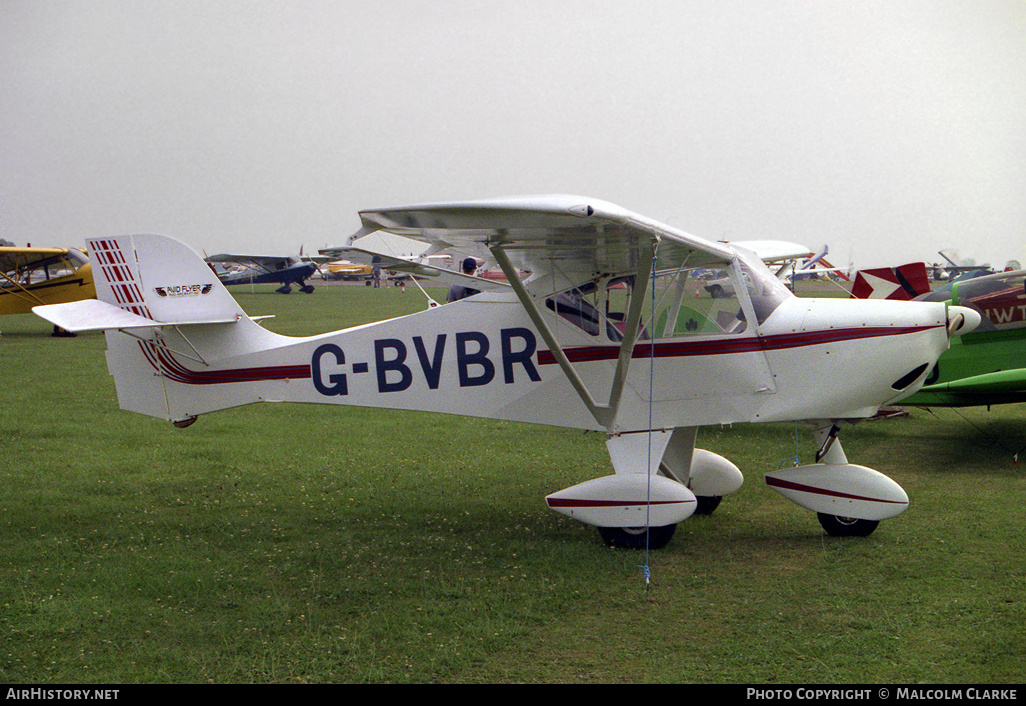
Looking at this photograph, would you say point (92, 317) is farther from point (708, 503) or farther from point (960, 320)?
point (960, 320)

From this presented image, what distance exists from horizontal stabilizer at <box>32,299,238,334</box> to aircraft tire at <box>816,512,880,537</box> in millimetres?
5309

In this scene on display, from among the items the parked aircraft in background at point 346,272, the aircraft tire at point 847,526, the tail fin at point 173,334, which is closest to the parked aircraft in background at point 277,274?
the parked aircraft in background at point 346,272

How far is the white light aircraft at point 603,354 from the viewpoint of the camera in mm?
6203

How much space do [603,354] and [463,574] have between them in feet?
6.73

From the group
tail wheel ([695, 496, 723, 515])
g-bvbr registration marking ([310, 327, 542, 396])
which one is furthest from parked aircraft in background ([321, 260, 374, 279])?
tail wheel ([695, 496, 723, 515])

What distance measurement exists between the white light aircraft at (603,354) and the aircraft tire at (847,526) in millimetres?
18

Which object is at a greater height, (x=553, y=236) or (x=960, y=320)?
(x=553, y=236)

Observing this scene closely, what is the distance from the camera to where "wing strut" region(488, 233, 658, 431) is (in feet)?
18.6

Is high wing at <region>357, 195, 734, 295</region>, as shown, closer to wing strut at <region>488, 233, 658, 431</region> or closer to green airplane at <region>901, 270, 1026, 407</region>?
wing strut at <region>488, 233, 658, 431</region>

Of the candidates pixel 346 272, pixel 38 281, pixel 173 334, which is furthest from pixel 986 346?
pixel 346 272

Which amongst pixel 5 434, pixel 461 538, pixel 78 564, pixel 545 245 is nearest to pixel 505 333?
pixel 545 245

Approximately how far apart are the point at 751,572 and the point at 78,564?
15.9 ft

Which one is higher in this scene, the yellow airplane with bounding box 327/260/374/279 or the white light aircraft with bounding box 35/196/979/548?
the white light aircraft with bounding box 35/196/979/548

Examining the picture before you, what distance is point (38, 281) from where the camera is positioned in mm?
26875
